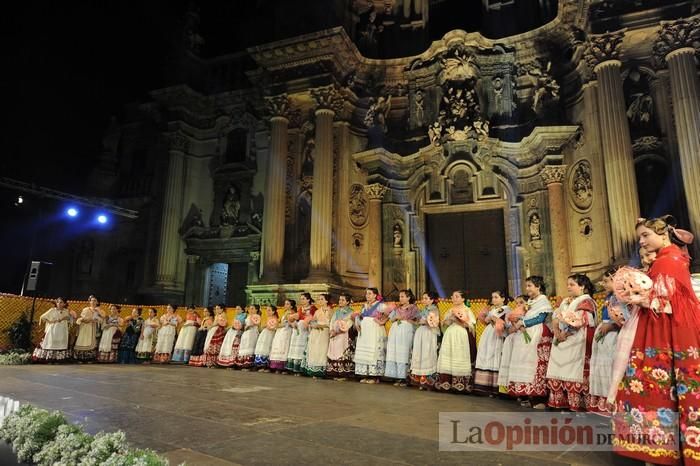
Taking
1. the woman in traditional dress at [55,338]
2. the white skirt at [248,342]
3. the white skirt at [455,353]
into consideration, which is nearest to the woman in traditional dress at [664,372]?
the white skirt at [455,353]

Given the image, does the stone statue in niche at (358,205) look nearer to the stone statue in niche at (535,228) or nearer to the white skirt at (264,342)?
the stone statue in niche at (535,228)

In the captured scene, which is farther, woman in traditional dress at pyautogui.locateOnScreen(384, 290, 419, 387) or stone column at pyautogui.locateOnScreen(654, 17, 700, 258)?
stone column at pyautogui.locateOnScreen(654, 17, 700, 258)

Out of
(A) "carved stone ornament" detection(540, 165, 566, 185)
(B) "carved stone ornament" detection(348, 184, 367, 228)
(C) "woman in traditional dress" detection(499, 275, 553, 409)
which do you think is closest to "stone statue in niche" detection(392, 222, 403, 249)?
(B) "carved stone ornament" detection(348, 184, 367, 228)

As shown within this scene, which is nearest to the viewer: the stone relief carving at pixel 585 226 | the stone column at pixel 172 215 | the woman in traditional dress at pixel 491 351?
the woman in traditional dress at pixel 491 351

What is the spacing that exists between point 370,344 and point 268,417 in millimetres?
4159

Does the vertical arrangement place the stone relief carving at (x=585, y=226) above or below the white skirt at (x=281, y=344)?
above

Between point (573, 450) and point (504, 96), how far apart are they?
13.5 m

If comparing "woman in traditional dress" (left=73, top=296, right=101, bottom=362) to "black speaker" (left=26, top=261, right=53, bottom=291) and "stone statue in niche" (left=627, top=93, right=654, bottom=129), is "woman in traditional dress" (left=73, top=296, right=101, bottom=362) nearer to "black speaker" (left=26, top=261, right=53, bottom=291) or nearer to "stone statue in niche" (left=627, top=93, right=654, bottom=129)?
"black speaker" (left=26, top=261, right=53, bottom=291)

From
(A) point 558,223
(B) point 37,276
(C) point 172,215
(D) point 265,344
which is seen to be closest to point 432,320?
(D) point 265,344

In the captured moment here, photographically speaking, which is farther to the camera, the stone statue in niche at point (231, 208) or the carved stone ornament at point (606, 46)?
the stone statue in niche at point (231, 208)

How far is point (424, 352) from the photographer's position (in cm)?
784

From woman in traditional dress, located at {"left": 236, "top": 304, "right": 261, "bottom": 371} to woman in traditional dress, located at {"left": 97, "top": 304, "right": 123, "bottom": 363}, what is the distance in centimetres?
400

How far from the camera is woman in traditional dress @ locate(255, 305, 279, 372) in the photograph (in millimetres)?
10469

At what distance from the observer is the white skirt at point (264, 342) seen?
34.3 ft
